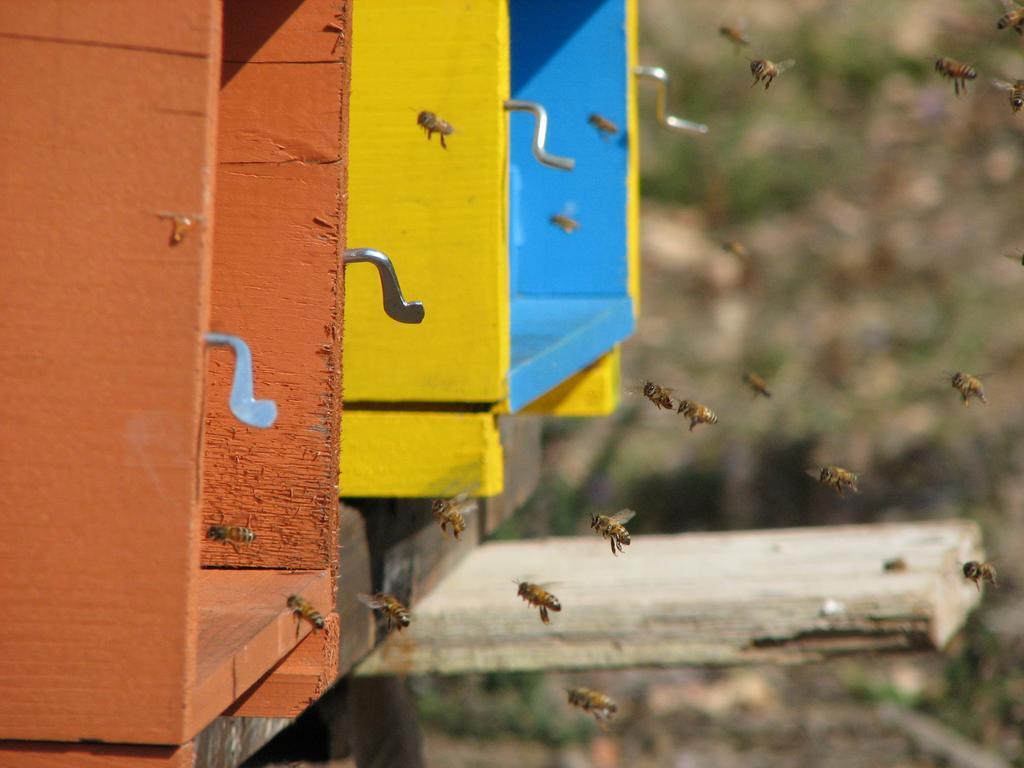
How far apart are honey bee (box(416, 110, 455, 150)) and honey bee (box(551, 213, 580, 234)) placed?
109 centimetres

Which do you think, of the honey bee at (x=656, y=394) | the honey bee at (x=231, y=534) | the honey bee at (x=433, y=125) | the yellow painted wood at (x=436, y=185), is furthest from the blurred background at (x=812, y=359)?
the honey bee at (x=231, y=534)

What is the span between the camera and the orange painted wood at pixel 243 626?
3.93ft

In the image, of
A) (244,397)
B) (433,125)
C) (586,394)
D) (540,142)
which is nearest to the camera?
(244,397)

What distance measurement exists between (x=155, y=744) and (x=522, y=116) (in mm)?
2148

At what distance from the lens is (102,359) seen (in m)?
1.12

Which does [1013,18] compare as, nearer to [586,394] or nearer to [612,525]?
[586,394]

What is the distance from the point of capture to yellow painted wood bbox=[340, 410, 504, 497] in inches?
79.1

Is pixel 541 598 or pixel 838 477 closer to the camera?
pixel 541 598

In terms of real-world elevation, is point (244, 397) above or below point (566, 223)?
below

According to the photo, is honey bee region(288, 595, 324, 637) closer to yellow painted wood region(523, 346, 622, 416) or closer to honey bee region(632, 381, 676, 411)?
honey bee region(632, 381, 676, 411)

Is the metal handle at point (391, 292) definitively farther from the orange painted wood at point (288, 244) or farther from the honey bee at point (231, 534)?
the honey bee at point (231, 534)

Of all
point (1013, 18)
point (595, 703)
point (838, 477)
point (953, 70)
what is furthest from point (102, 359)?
point (953, 70)

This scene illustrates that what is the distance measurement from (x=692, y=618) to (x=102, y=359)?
1600mm

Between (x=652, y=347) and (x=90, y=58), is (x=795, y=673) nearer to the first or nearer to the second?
(x=652, y=347)
